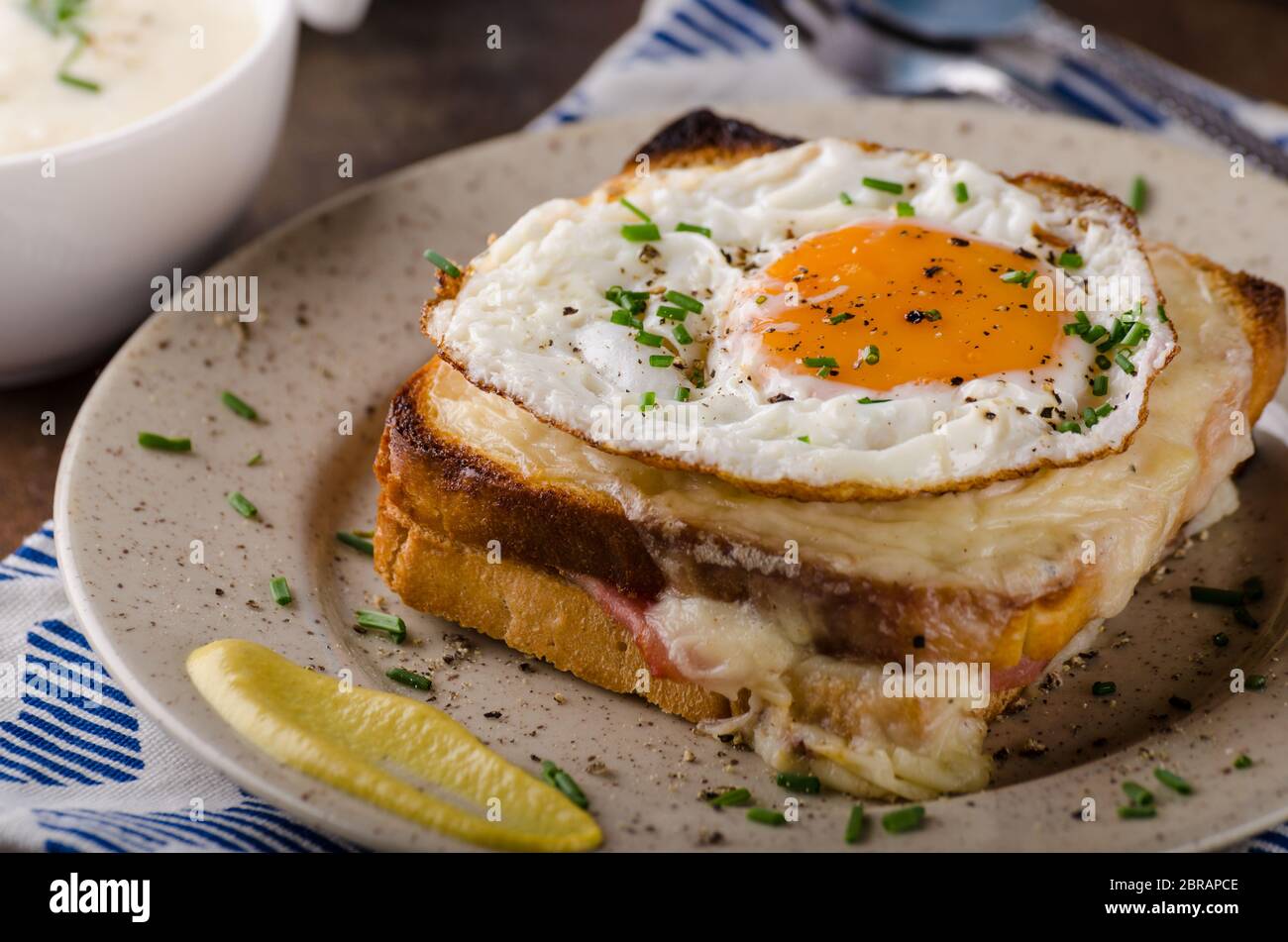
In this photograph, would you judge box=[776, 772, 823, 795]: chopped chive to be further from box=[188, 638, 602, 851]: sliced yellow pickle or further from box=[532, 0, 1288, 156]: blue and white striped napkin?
A: box=[532, 0, 1288, 156]: blue and white striped napkin

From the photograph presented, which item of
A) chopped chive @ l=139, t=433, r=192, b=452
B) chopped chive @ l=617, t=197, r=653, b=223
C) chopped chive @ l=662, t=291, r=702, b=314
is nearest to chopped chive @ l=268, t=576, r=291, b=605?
chopped chive @ l=139, t=433, r=192, b=452

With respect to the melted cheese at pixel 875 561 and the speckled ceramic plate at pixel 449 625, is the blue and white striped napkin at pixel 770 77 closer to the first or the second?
the speckled ceramic plate at pixel 449 625

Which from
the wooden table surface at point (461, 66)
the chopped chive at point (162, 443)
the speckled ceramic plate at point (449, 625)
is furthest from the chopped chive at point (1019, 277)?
the wooden table surface at point (461, 66)

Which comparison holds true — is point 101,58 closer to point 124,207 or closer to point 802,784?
point 124,207

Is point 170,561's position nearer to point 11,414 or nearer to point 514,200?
point 11,414

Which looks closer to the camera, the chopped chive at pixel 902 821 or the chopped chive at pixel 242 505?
the chopped chive at pixel 902 821
